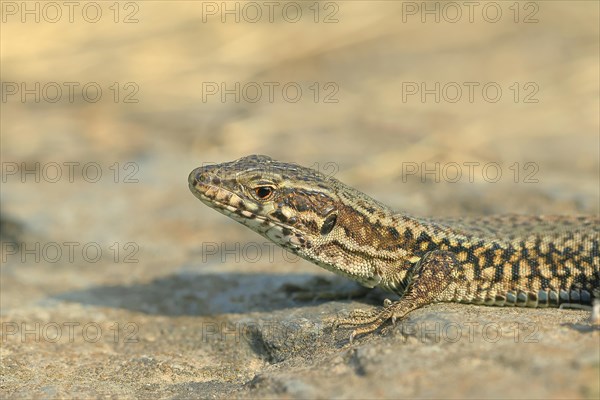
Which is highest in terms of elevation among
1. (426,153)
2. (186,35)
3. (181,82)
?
(186,35)

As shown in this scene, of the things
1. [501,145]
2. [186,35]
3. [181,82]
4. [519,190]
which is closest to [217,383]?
[519,190]

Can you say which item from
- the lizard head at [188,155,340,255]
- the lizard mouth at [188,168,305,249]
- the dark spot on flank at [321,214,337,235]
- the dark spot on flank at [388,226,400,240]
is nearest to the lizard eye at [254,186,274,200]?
the lizard head at [188,155,340,255]

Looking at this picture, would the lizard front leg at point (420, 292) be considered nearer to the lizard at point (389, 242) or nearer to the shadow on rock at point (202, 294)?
the lizard at point (389, 242)

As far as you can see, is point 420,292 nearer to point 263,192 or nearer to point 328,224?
point 328,224

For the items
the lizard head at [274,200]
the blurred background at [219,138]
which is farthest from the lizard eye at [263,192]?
the blurred background at [219,138]

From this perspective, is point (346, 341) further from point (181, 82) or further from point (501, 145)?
point (181, 82)

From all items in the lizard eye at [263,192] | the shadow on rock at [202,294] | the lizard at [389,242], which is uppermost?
the lizard eye at [263,192]
